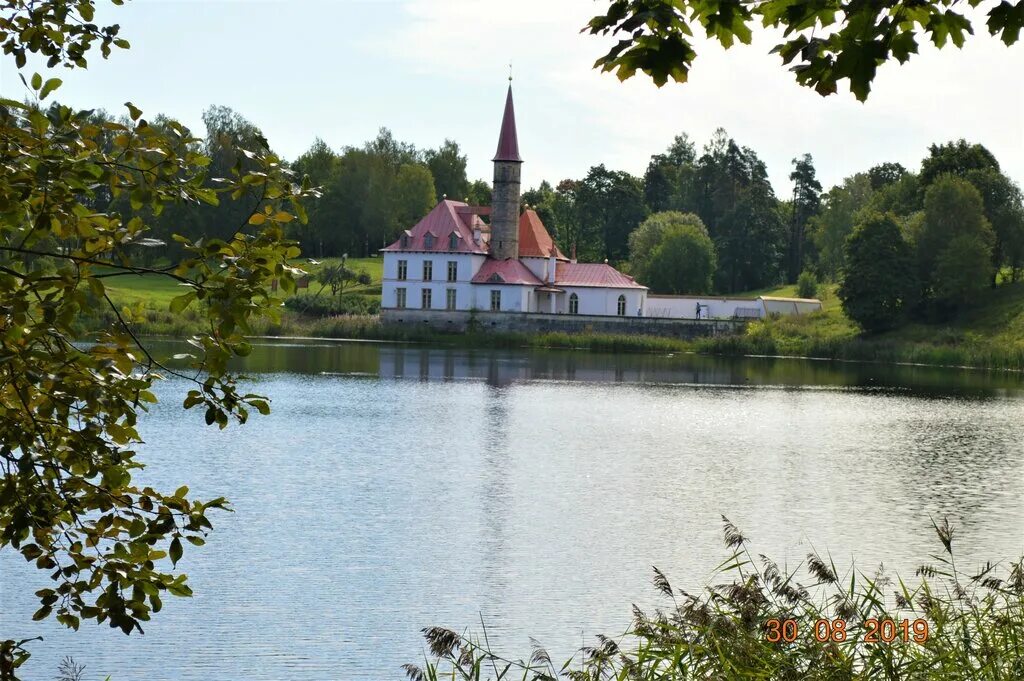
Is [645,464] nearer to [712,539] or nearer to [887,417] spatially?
[712,539]

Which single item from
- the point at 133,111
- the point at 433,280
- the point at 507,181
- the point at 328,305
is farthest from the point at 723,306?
the point at 133,111

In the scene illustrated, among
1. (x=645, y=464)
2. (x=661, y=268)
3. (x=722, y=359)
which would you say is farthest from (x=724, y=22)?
(x=661, y=268)

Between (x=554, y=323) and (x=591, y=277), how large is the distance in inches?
207

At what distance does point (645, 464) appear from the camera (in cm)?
2188

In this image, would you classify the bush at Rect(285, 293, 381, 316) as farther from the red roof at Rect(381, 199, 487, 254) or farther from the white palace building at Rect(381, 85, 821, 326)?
the red roof at Rect(381, 199, 487, 254)

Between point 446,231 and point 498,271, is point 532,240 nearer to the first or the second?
point 498,271

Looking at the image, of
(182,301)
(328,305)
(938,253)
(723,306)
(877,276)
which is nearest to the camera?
(182,301)

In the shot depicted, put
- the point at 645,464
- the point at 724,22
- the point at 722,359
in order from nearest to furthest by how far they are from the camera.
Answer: the point at 724,22 < the point at 645,464 < the point at 722,359

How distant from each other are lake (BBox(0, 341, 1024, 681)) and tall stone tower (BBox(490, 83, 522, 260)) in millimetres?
33066

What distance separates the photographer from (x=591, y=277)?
2744 inches

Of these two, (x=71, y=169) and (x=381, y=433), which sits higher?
(x=71, y=169)

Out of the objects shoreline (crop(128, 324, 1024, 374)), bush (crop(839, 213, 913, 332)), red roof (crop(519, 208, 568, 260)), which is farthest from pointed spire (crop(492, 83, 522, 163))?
bush (crop(839, 213, 913, 332))

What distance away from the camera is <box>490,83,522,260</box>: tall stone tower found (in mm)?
68250

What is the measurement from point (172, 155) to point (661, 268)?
7777 cm
